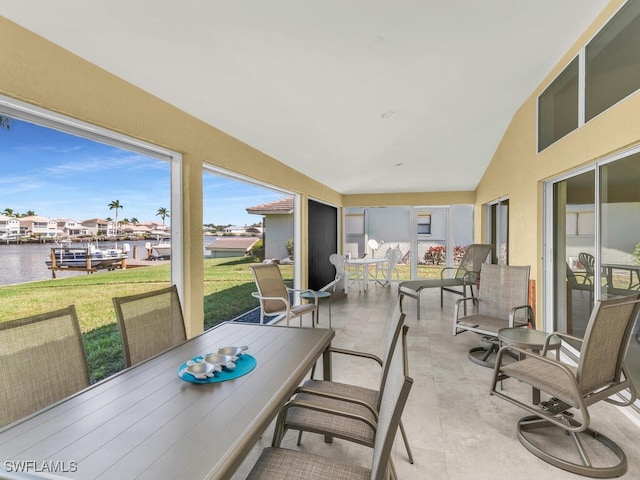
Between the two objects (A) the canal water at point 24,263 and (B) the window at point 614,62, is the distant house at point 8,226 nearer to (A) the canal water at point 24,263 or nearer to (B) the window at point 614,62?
(A) the canal water at point 24,263

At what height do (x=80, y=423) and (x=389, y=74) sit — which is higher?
(x=389, y=74)

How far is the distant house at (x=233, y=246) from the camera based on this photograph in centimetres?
527

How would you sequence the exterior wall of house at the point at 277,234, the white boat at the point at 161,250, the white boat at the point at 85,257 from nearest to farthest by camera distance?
the white boat at the point at 85,257 < the white boat at the point at 161,250 < the exterior wall of house at the point at 277,234

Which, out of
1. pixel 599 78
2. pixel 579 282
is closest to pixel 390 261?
pixel 579 282

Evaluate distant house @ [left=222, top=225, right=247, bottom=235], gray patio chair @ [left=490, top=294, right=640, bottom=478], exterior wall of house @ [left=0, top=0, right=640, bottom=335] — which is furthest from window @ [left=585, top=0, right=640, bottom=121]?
distant house @ [left=222, top=225, right=247, bottom=235]

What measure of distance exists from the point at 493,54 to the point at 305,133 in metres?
2.03

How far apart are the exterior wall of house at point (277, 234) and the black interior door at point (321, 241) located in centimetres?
43

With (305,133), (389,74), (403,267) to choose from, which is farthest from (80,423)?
(403,267)

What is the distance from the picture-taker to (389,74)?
9.38 feet

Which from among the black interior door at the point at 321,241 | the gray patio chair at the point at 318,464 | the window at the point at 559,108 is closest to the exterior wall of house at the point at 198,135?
the window at the point at 559,108

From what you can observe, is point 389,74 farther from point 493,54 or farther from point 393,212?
point 393,212

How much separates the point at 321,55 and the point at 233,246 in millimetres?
3935

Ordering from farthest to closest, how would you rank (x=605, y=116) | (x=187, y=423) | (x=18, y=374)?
(x=605, y=116)
(x=18, y=374)
(x=187, y=423)

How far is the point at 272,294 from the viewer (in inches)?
166
